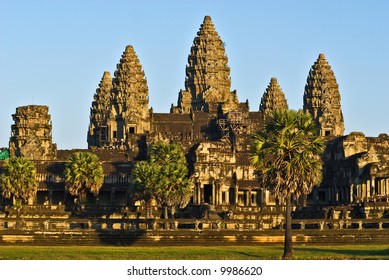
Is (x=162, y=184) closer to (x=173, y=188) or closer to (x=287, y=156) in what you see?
(x=173, y=188)

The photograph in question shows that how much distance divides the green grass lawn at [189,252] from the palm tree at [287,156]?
10.5 feet

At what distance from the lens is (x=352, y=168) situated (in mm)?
170000

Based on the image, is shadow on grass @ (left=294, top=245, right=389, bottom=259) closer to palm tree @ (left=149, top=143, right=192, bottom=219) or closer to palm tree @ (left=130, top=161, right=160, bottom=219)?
palm tree @ (left=149, top=143, right=192, bottom=219)

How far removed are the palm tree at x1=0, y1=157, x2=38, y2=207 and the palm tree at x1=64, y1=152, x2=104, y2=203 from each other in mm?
4776

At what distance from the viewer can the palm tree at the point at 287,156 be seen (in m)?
95.5

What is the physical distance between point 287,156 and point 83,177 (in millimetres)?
64729

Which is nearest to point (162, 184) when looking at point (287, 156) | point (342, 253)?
point (342, 253)

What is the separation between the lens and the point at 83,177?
157875mm

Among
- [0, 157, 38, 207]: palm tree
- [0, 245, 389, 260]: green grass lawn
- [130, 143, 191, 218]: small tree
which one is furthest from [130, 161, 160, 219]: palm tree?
[0, 245, 389, 260]: green grass lawn

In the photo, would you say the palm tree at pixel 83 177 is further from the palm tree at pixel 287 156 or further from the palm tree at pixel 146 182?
the palm tree at pixel 287 156

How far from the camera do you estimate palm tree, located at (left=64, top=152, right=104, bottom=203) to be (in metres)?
157

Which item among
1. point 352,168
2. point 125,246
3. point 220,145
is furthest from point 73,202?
point 125,246

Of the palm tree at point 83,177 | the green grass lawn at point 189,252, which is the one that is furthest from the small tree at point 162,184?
the green grass lawn at point 189,252
